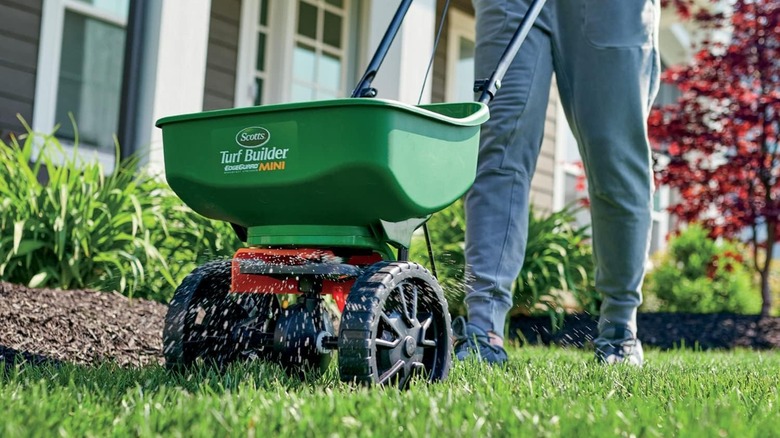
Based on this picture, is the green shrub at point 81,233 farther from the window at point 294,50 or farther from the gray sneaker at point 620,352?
the window at point 294,50

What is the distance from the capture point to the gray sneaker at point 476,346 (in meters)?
2.89

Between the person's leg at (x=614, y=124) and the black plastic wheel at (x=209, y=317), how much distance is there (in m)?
1.23

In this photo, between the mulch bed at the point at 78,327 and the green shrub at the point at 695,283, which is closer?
the mulch bed at the point at 78,327

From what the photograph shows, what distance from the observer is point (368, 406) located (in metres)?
1.78

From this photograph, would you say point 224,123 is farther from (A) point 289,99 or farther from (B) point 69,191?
(A) point 289,99

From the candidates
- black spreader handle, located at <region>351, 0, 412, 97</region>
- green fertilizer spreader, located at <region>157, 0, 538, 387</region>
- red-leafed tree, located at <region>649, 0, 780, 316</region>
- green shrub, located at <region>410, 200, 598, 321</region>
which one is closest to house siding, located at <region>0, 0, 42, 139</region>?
green shrub, located at <region>410, 200, 598, 321</region>

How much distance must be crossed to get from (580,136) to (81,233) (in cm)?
207

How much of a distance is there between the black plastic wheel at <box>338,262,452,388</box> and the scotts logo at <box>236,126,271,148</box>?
37 centimetres

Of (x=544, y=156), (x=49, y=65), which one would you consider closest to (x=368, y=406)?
(x=49, y=65)

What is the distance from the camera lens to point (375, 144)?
2.03 m

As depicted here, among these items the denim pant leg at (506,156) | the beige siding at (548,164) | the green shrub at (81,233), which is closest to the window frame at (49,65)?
the green shrub at (81,233)

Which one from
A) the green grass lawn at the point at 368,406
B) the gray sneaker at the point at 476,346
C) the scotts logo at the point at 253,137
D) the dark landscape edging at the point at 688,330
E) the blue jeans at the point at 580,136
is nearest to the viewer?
Answer: the green grass lawn at the point at 368,406

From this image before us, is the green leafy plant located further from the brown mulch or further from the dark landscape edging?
the brown mulch

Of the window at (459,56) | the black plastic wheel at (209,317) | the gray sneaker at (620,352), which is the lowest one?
the gray sneaker at (620,352)
